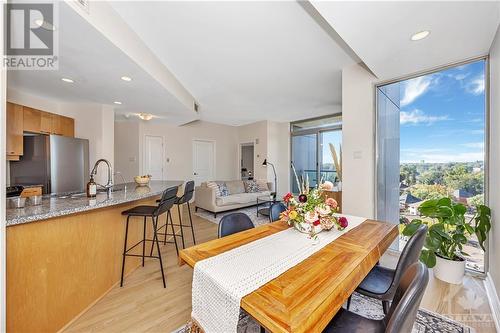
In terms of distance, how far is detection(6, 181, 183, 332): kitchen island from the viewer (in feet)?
4.36

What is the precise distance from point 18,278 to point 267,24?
2790 millimetres

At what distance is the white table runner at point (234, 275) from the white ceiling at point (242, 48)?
198cm

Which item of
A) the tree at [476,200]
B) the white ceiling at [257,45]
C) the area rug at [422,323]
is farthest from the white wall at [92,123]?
the tree at [476,200]

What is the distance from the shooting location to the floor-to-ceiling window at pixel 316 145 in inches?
217

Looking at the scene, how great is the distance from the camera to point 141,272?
94.0 inches

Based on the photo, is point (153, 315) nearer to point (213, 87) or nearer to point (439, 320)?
point (439, 320)

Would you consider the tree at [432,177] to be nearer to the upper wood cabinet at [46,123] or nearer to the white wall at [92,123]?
the white wall at [92,123]

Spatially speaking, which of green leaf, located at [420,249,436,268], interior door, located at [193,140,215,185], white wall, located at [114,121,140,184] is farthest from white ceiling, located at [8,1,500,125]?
interior door, located at [193,140,215,185]

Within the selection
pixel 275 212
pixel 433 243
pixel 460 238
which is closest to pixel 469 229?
pixel 460 238

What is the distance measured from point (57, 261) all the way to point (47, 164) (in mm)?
2474

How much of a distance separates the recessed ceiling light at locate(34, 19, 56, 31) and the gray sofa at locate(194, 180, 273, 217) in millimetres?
3679

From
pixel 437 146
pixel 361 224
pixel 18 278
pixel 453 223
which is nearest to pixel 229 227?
pixel 361 224

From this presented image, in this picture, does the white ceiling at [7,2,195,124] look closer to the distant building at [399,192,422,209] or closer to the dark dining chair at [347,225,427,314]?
the dark dining chair at [347,225,427,314]

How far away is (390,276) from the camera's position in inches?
60.9
